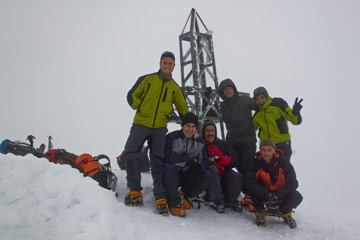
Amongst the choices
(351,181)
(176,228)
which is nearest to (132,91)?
(176,228)

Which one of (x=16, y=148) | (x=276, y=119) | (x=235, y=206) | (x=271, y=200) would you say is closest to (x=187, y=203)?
(x=235, y=206)

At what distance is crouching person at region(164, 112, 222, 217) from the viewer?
284 cm

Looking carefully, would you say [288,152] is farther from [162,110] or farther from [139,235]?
[139,235]

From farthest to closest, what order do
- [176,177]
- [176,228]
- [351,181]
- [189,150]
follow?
[351,181], [189,150], [176,177], [176,228]

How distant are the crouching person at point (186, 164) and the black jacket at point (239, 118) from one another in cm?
84

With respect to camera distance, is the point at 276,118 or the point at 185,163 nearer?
the point at 185,163

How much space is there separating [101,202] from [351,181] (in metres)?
87.8

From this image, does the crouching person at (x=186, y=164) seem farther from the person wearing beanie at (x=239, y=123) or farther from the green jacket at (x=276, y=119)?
the green jacket at (x=276, y=119)

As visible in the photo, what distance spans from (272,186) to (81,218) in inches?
87.2

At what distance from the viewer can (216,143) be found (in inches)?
138

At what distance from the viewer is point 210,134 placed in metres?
3.51

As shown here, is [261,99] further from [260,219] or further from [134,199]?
[134,199]

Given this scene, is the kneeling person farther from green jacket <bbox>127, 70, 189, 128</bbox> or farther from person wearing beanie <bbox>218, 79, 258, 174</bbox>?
person wearing beanie <bbox>218, 79, 258, 174</bbox>

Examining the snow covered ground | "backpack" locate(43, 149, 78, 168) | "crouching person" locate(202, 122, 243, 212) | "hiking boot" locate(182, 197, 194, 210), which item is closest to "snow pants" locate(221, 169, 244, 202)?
"crouching person" locate(202, 122, 243, 212)
